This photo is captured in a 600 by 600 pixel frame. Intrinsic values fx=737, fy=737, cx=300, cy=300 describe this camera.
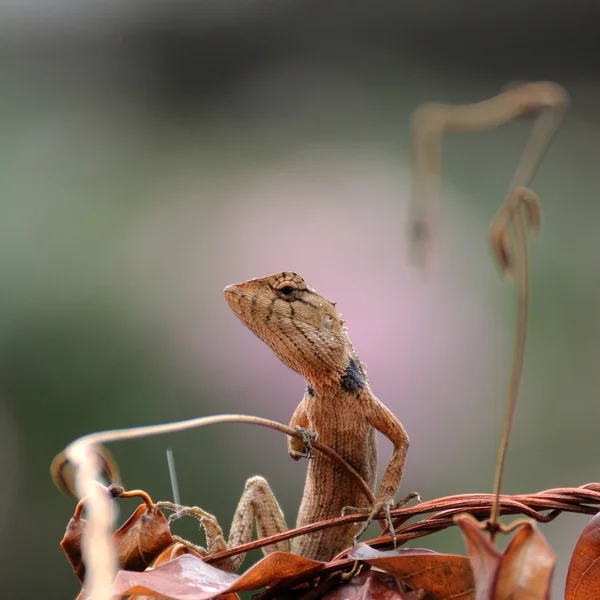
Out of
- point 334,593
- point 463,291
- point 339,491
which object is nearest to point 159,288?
point 463,291

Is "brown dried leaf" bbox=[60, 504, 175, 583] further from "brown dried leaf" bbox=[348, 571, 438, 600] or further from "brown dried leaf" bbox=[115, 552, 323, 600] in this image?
"brown dried leaf" bbox=[348, 571, 438, 600]

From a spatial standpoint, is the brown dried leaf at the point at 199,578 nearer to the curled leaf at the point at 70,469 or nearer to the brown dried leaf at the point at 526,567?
the curled leaf at the point at 70,469

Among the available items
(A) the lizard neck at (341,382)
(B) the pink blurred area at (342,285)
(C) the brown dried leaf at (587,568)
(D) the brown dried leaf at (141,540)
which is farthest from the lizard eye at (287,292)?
(B) the pink blurred area at (342,285)

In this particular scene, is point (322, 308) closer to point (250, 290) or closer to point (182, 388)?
point (250, 290)

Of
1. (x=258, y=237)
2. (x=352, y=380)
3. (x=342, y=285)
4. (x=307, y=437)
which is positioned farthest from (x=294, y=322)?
(x=258, y=237)

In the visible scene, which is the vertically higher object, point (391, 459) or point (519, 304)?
point (519, 304)

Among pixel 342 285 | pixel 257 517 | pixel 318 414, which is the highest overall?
pixel 342 285

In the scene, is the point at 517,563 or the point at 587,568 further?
the point at 587,568

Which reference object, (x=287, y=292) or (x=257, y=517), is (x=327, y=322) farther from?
(x=257, y=517)
